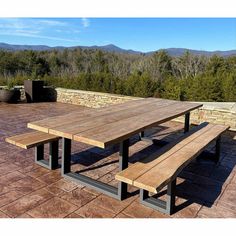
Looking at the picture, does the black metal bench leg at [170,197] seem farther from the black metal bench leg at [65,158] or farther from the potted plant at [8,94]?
the potted plant at [8,94]

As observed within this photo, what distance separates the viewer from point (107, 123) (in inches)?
114

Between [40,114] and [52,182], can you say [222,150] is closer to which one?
[52,182]

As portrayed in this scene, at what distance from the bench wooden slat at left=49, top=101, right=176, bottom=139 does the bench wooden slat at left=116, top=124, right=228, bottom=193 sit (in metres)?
0.56

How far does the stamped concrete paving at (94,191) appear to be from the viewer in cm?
256

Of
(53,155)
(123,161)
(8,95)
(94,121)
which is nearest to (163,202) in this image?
(123,161)

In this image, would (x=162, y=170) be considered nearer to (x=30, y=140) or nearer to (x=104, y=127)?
(x=104, y=127)

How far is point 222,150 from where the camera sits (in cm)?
446

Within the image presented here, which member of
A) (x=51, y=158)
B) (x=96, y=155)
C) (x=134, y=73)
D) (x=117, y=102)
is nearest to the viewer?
(x=51, y=158)

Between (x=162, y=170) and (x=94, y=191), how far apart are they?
2.86 feet

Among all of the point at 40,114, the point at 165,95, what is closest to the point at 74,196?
the point at 40,114

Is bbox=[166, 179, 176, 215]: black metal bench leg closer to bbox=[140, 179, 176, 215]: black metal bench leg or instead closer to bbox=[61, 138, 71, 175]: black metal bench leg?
bbox=[140, 179, 176, 215]: black metal bench leg

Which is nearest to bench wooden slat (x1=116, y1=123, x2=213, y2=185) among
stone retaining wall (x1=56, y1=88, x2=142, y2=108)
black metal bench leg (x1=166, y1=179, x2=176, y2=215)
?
black metal bench leg (x1=166, y1=179, x2=176, y2=215)

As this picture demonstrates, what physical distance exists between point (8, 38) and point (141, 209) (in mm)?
27111
